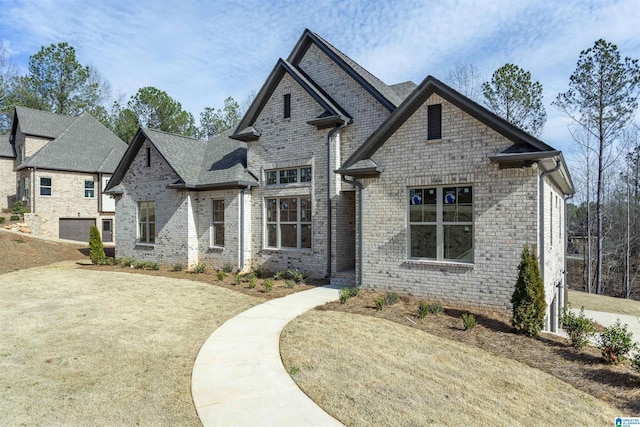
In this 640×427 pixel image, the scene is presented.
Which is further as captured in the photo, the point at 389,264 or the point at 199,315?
the point at 389,264

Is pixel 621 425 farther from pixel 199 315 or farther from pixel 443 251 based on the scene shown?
pixel 199 315

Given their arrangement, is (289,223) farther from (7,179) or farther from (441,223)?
(7,179)

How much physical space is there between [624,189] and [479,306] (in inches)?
1210

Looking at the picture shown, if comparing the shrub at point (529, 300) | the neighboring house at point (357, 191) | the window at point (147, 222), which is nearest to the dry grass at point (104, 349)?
the neighboring house at point (357, 191)

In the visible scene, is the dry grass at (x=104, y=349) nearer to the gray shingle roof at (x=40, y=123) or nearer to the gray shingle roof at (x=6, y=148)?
the gray shingle roof at (x=40, y=123)

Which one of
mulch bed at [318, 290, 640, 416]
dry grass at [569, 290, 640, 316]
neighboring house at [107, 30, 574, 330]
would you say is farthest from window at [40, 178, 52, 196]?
dry grass at [569, 290, 640, 316]

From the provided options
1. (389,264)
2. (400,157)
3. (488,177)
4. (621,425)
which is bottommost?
(621,425)

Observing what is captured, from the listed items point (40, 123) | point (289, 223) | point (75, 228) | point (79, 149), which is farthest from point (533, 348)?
point (40, 123)

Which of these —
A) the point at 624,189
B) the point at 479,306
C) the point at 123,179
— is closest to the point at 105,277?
the point at 123,179

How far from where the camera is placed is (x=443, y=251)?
1017cm

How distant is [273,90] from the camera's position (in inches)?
592

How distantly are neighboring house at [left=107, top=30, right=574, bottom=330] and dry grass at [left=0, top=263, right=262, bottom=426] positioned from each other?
3.78 m

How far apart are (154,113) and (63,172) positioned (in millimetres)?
13942

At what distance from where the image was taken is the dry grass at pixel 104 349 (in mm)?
4652
